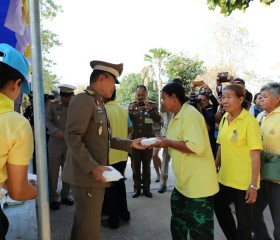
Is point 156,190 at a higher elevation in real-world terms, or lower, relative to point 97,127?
lower

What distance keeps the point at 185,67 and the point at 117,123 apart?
2668cm

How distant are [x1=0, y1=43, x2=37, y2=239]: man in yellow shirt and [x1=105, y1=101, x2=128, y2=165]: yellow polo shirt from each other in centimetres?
260

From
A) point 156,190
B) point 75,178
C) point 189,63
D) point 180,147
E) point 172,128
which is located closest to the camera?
point 75,178

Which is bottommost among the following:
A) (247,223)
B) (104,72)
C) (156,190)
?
(156,190)

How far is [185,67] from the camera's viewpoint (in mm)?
30078

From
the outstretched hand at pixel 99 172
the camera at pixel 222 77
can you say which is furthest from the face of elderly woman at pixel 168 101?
the camera at pixel 222 77

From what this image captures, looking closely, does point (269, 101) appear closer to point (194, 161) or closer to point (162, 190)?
point (194, 161)

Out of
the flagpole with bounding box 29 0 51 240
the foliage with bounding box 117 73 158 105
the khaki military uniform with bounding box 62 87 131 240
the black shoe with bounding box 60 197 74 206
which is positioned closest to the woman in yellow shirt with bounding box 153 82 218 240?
the khaki military uniform with bounding box 62 87 131 240

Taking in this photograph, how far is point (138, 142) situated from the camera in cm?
271

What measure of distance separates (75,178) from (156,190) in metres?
3.44

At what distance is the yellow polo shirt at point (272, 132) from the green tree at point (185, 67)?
87.7 ft

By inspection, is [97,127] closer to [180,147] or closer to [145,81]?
[180,147]

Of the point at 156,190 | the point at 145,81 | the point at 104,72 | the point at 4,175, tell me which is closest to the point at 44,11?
the point at 156,190

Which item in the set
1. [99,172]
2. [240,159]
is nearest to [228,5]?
[240,159]
